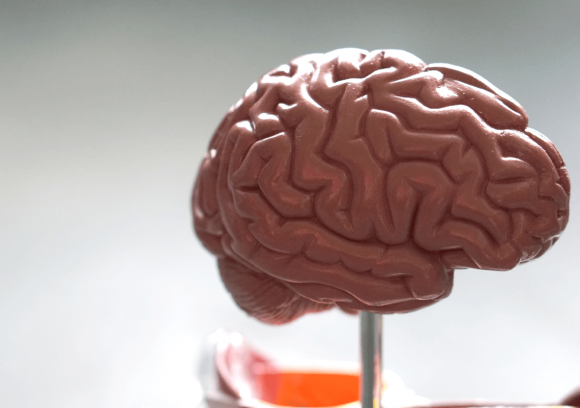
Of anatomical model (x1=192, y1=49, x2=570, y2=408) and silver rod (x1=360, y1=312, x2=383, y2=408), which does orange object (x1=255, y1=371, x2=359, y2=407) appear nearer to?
silver rod (x1=360, y1=312, x2=383, y2=408)

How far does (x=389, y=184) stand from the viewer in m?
0.82

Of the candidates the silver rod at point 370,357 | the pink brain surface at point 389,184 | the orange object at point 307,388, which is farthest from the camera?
the orange object at point 307,388

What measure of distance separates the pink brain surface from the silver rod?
0.12 metres

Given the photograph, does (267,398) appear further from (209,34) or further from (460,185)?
(209,34)

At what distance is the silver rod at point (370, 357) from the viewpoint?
99 centimetres

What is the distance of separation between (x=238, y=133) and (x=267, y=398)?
0.85 metres

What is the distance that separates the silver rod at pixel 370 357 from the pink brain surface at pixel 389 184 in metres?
0.12

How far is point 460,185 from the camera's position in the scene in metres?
0.81

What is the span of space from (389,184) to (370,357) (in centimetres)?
32

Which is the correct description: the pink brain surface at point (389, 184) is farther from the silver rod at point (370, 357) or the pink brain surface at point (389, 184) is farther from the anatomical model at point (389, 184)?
the silver rod at point (370, 357)

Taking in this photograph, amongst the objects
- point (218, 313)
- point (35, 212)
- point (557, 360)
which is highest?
point (35, 212)

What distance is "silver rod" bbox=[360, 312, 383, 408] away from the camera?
993 millimetres

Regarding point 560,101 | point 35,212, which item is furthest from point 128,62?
point 560,101

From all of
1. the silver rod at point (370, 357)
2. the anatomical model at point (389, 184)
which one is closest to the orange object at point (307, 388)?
the silver rod at point (370, 357)
